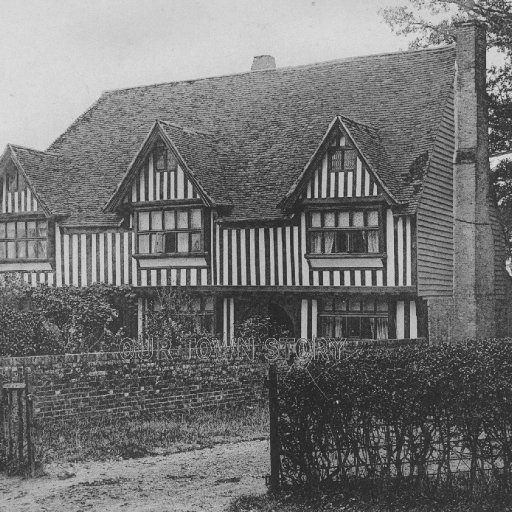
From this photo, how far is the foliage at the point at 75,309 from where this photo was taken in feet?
71.5

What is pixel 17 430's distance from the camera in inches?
444

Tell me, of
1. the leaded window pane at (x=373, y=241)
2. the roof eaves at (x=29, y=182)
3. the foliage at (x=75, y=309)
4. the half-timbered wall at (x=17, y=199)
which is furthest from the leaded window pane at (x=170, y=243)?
the leaded window pane at (x=373, y=241)

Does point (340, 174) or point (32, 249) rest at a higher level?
point (340, 174)

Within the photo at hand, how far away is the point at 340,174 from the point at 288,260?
292 cm

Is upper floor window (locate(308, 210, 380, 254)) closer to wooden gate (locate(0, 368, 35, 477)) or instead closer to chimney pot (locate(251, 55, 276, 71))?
chimney pot (locate(251, 55, 276, 71))

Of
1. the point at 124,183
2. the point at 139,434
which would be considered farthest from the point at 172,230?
the point at 139,434

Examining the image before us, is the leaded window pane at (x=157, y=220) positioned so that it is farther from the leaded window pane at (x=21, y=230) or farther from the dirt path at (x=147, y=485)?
the dirt path at (x=147, y=485)

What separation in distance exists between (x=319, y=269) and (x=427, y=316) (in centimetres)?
334

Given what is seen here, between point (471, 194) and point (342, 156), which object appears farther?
point (471, 194)

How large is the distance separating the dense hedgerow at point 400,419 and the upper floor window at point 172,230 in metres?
16.5

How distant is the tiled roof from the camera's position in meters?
25.5

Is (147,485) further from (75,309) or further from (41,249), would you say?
(41,249)

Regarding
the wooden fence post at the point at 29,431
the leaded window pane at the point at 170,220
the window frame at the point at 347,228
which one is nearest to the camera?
the wooden fence post at the point at 29,431

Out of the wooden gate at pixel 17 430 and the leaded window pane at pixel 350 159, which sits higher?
the leaded window pane at pixel 350 159
